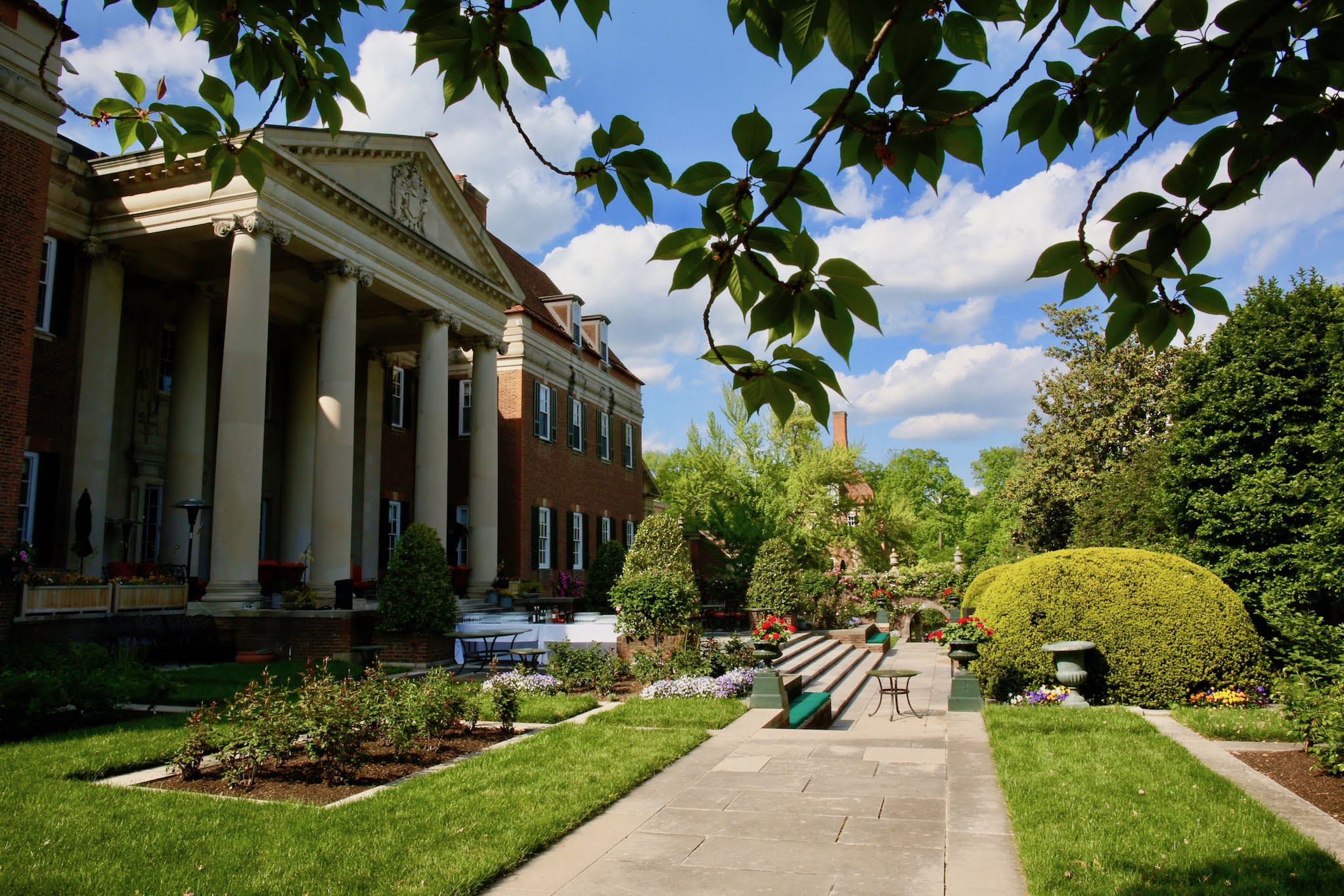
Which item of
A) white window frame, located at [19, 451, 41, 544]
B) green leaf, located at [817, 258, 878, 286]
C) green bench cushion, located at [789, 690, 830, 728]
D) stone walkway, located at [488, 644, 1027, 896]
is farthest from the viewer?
white window frame, located at [19, 451, 41, 544]

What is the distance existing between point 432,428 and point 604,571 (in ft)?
23.7

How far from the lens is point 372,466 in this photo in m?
28.4

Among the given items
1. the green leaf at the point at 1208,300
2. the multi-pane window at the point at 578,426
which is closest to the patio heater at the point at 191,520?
the multi-pane window at the point at 578,426

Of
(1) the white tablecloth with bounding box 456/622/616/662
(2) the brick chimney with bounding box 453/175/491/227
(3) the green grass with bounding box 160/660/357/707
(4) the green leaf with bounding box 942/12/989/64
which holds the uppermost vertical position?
(2) the brick chimney with bounding box 453/175/491/227

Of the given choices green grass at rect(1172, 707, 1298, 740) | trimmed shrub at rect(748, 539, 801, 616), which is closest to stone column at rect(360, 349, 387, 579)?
trimmed shrub at rect(748, 539, 801, 616)

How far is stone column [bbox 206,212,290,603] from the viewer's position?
18.4 metres

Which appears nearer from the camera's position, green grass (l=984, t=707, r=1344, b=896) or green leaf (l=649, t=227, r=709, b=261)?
green leaf (l=649, t=227, r=709, b=261)

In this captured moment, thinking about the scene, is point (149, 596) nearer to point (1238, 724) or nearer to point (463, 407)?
point (463, 407)

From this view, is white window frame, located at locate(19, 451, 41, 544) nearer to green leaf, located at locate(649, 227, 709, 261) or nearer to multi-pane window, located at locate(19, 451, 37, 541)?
multi-pane window, located at locate(19, 451, 37, 541)

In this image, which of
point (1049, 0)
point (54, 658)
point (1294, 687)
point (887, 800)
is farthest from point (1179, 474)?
point (54, 658)

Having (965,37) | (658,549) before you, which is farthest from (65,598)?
(965,37)

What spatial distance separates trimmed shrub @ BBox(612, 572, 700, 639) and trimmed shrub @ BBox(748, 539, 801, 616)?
31.3ft

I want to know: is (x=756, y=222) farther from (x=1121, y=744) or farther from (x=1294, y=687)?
(x=1294, y=687)

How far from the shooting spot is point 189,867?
5.73 m
